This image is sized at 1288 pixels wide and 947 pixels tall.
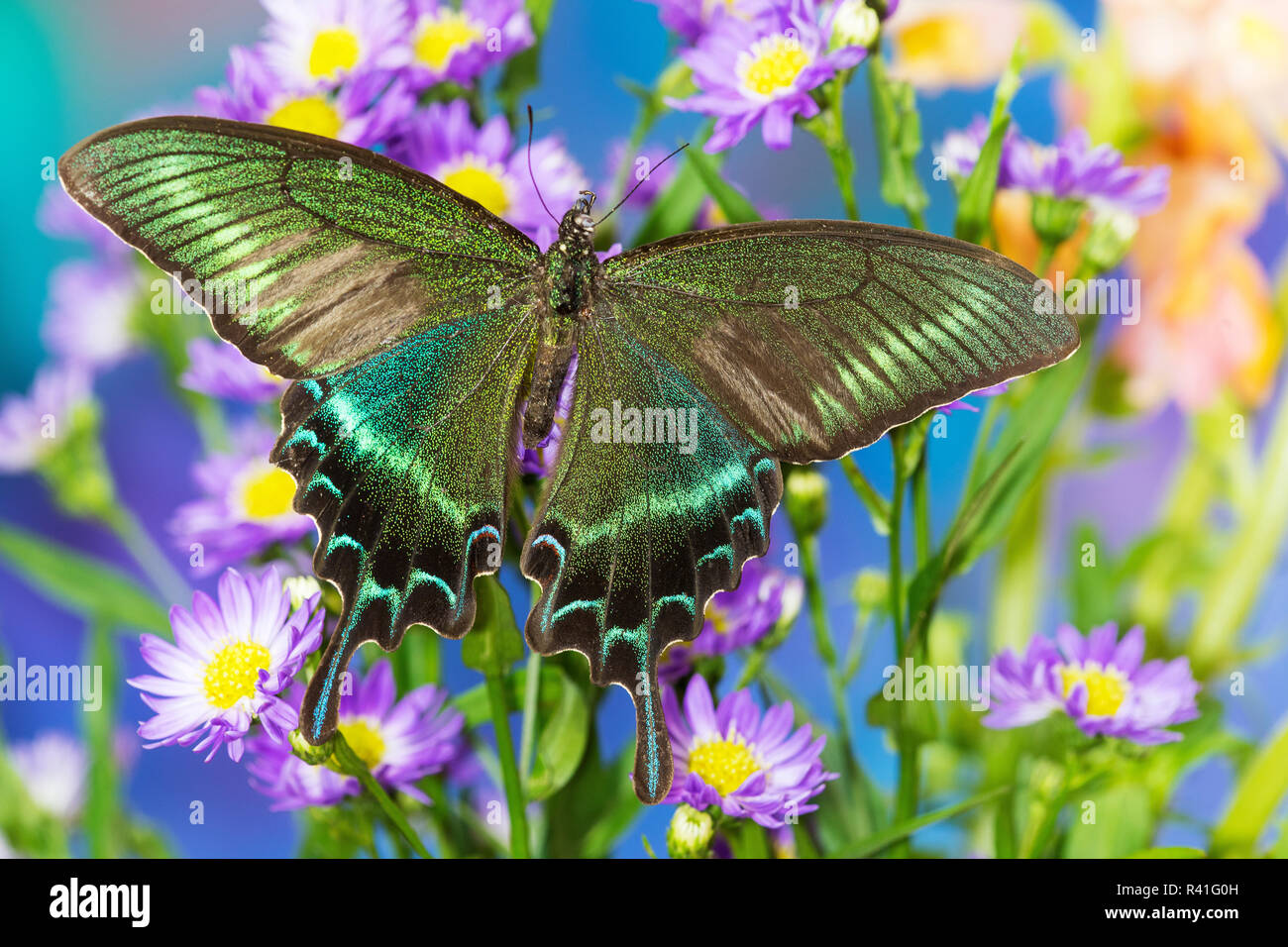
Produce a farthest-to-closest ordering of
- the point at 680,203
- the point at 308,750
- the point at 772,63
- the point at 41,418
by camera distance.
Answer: the point at 41,418
the point at 680,203
the point at 772,63
the point at 308,750

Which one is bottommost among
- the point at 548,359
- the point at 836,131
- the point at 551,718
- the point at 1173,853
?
the point at 1173,853

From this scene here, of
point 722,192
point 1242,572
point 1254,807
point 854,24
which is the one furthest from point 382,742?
point 1242,572

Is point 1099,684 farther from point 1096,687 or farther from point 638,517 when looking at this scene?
point 638,517

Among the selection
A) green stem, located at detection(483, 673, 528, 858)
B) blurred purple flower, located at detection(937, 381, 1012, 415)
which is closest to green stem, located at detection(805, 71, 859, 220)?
blurred purple flower, located at detection(937, 381, 1012, 415)

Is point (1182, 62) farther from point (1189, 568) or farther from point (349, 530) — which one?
point (349, 530)

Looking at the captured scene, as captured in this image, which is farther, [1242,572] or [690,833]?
[1242,572]

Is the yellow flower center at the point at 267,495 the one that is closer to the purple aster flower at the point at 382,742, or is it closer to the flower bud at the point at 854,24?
the purple aster flower at the point at 382,742

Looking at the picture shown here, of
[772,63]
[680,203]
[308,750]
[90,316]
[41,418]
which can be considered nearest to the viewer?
[308,750]
